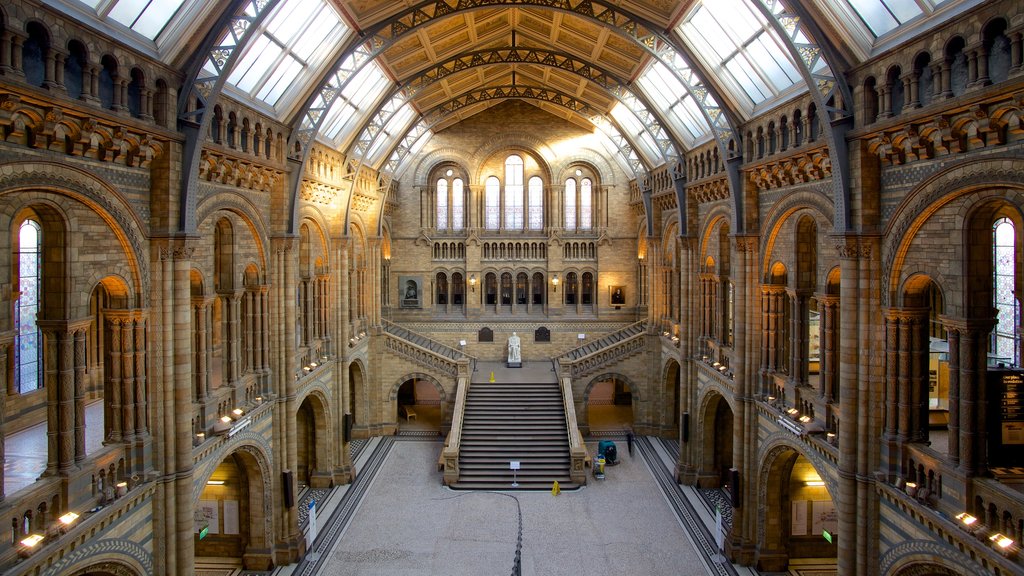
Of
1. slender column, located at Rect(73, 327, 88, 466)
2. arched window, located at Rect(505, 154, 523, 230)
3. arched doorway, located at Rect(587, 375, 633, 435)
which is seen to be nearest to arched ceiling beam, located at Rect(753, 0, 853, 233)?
slender column, located at Rect(73, 327, 88, 466)

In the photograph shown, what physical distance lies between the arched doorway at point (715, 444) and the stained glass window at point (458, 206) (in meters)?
19.5

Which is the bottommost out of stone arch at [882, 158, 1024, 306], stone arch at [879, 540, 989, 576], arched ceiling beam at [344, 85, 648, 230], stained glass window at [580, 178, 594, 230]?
stone arch at [879, 540, 989, 576]

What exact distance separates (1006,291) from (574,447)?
1593cm

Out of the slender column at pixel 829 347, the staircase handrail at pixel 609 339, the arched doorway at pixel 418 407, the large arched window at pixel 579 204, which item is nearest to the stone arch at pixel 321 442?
the arched doorway at pixel 418 407

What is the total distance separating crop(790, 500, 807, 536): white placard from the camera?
19672 mm

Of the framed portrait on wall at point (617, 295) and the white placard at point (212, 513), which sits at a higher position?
the framed portrait on wall at point (617, 295)

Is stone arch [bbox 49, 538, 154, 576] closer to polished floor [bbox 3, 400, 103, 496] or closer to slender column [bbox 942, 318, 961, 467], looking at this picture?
polished floor [bbox 3, 400, 103, 496]

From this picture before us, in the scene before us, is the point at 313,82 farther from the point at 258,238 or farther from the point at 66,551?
the point at 66,551

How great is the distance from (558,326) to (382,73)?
19.5m

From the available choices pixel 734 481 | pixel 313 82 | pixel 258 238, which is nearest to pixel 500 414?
pixel 734 481

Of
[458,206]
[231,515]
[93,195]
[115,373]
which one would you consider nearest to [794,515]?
[231,515]

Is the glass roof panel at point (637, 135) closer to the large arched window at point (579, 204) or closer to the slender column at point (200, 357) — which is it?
the large arched window at point (579, 204)

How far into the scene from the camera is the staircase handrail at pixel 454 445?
26.1m

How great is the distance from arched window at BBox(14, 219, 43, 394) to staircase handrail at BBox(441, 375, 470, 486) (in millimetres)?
14343
